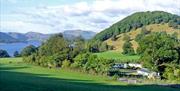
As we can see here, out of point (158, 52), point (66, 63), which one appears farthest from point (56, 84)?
point (158, 52)

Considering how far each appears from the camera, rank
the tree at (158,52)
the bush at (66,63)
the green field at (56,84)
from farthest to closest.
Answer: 1. the bush at (66,63)
2. the tree at (158,52)
3. the green field at (56,84)

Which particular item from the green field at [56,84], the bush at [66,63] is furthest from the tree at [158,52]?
the green field at [56,84]

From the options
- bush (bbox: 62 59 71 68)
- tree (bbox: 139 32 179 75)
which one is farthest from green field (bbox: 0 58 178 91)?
tree (bbox: 139 32 179 75)

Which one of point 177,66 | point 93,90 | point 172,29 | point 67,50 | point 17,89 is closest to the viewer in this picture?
point 17,89

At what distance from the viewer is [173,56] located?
76688 millimetres

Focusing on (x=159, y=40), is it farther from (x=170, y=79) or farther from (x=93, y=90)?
(x=93, y=90)

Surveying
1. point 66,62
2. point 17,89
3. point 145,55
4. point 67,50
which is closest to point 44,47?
point 67,50

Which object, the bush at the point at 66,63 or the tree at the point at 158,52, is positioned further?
the bush at the point at 66,63

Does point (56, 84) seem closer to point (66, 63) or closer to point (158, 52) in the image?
point (66, 63)

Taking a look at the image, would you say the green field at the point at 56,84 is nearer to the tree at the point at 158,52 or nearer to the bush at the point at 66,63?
the bush at the point at 66,63

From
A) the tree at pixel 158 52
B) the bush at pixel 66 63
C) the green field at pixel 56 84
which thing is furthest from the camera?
the bush at pixel 66 63

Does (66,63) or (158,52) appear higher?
(158,52)

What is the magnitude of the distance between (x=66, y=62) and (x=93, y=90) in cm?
4056

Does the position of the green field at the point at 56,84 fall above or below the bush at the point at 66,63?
below
